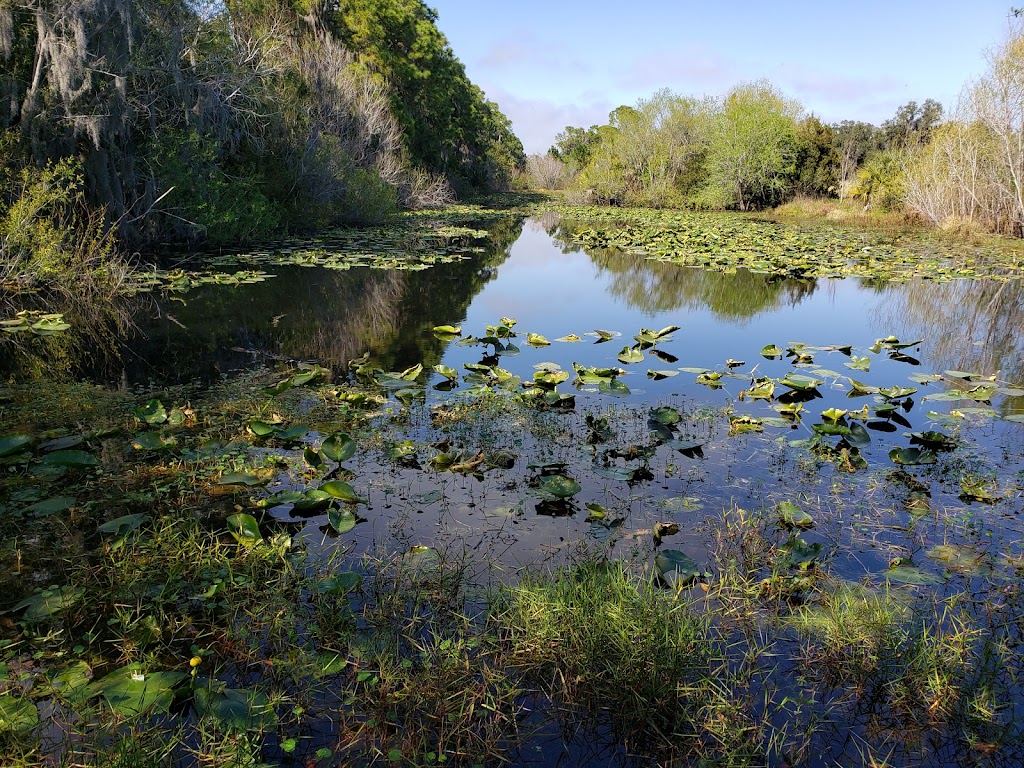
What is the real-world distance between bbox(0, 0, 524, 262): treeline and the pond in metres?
3.29

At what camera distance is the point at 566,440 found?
4.93 metres

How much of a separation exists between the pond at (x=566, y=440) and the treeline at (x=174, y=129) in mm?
3293

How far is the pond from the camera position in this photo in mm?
3379

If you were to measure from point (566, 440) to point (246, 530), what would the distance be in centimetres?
254

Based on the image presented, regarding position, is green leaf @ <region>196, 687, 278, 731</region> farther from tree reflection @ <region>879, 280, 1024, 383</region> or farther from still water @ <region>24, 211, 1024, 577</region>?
tree reflection @ <region>879, 280, 1024, 383</region>

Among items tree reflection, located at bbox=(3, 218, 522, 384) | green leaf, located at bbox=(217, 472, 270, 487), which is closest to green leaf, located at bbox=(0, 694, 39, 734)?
green leaf, located at bbox=(217, 472, 270, 487)

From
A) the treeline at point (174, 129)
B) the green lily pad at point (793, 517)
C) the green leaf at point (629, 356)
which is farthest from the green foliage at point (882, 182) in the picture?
the green lily pad at point (793, 517)

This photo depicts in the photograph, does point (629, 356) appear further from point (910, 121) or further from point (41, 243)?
point (910, 121)

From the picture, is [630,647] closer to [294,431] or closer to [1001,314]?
[294,431]

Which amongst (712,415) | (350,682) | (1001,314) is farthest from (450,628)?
(1001,314)

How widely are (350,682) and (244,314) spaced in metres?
8.11

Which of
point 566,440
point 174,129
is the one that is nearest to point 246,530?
point 566,440

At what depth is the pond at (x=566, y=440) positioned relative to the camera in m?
3.38

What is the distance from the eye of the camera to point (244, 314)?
941 centimetres
